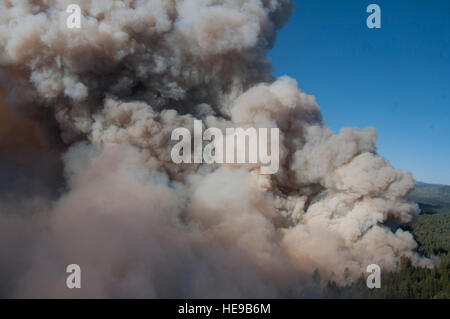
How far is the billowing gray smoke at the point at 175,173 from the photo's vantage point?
16891mm

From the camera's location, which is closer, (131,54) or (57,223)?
(57,223)

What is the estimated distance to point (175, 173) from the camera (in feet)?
75.5

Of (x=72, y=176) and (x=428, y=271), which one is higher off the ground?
(x=72, y=176)

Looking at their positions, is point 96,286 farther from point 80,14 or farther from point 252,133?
point 80,14

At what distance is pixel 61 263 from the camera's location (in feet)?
51.6

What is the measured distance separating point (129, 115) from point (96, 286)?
37.0 feet

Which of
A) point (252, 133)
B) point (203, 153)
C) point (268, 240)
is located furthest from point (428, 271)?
point (203, 153)

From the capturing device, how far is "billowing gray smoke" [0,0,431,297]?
55.4ft

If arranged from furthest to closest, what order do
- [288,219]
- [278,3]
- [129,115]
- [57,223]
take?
[278,3] < [288,219] < [129,115] < [57,223]
